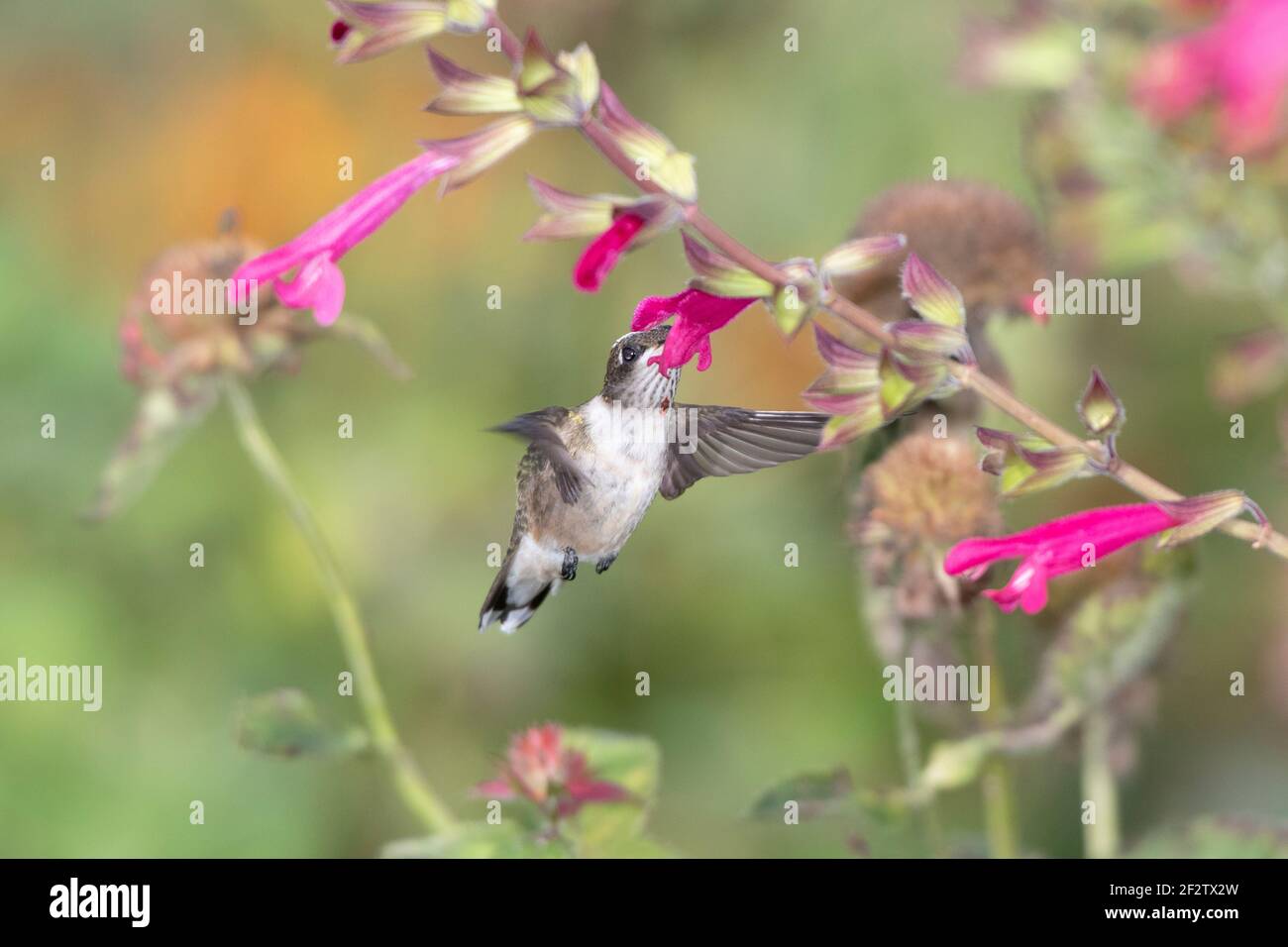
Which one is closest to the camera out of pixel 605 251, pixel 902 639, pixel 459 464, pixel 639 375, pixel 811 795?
pixel 605 251

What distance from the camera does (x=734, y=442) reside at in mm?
727

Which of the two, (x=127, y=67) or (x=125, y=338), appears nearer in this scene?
(x=125, y=338)

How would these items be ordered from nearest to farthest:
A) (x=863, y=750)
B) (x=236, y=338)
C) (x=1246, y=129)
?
1. (x=1246, y=129)
2. (x=236, y=338)
3. (x=863, y=750)

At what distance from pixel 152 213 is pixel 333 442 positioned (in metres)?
0.43

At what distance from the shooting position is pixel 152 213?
6.41 feet

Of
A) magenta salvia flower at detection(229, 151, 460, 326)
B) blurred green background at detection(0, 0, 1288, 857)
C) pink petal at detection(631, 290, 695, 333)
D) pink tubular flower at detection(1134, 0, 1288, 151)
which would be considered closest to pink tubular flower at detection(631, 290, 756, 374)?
pink petal at detection(631, 290, 695, 333)

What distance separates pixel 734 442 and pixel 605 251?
195mm

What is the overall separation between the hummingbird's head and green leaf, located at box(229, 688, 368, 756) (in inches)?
16.1

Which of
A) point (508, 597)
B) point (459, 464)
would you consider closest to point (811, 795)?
point (508, 597)

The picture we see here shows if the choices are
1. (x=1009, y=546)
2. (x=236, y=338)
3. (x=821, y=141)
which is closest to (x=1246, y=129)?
(x=1009, y=546)

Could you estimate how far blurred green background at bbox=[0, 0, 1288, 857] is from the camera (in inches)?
64.2

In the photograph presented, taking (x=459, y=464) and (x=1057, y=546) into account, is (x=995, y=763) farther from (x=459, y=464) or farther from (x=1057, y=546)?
(x=459, y=464)

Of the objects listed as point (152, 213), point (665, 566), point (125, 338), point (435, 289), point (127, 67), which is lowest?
point (665, 566)

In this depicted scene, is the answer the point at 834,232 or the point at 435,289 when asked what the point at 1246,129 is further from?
the point at 435,289
